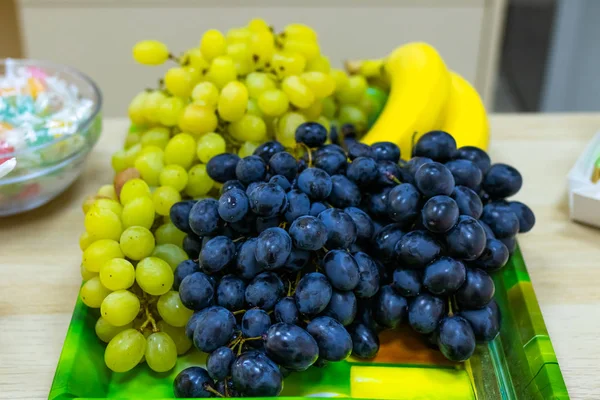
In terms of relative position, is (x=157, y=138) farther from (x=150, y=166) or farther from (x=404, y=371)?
(x=404, y=371)

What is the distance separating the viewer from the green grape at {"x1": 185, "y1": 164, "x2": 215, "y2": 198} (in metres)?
0.78

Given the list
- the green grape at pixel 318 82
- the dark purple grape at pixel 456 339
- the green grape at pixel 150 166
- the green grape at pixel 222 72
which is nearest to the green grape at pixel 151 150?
the green grape at pixel 150 166

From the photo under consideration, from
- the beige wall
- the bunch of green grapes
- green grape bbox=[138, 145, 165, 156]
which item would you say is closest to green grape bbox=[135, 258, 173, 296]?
the bunch of green grapes

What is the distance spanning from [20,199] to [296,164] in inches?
16.3

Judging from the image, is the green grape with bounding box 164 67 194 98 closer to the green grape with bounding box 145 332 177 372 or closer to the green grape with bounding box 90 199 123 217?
the green grape with bounding box 90 199 123 217

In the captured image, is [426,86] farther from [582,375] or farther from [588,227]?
[582,375]

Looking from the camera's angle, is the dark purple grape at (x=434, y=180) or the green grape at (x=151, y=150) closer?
the dark purple grape at (x=434, y=180)

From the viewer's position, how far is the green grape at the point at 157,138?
0.85 m

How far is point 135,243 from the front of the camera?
0.66m

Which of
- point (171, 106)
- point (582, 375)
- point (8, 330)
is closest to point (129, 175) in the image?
point (171, 106)

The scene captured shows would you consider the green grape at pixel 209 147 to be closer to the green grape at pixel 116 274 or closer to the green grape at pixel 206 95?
the green grape at pixel 206 95

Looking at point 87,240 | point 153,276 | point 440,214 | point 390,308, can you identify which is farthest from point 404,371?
point 87,240

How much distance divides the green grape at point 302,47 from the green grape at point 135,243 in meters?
0.37

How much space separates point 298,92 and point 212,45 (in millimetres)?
147
